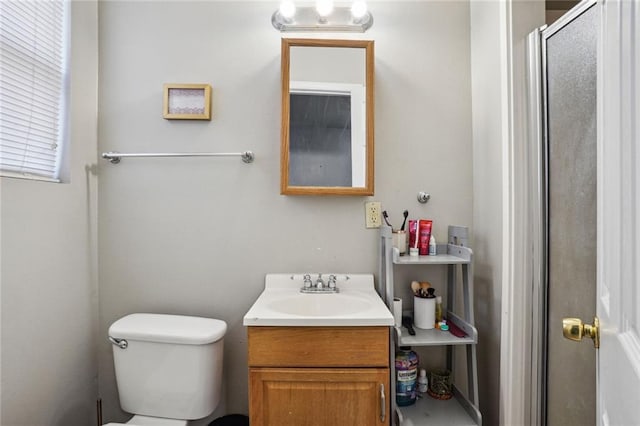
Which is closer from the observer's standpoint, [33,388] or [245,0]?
[33,388]

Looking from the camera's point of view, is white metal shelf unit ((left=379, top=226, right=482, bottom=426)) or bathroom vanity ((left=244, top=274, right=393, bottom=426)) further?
white metal shelf unit ((left=379, top=226, right=482, bottom=426))

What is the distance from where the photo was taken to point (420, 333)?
1282 millimetres

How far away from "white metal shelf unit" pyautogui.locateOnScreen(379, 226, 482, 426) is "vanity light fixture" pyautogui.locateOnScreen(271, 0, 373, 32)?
0.94m

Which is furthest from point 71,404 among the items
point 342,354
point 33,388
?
point 342,354

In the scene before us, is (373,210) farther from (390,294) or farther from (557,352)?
(557,352)

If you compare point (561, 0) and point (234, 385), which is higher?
point (561, 0)

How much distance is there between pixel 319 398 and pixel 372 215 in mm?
791

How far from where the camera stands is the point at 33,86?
1195 mm

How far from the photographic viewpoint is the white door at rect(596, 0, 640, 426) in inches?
18.3

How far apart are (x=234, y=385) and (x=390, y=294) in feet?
2.87

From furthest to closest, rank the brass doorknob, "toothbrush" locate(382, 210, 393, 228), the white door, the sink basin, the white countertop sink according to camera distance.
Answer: "toothbrush" locate(382, 210, 393, 228) < the sink basin < the white countertop sink < the brass doorknob < the white door

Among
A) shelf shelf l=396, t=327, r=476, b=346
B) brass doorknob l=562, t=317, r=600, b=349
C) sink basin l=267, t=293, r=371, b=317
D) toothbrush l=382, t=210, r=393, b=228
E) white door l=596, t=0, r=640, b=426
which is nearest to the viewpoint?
white door l=596, t=0, r=640, b=426

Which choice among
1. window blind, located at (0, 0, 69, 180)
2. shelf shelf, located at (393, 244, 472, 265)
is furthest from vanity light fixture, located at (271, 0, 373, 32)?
shelf shelf, located at (393, 244, 472, 265)

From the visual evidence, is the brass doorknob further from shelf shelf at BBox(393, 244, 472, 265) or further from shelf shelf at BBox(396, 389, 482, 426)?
shelf shelf at BBox(396, 389, 482, 426)
